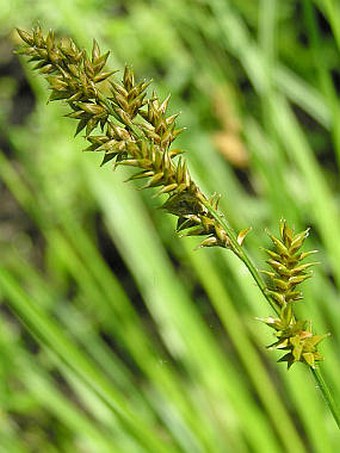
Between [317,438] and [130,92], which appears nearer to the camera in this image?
[130,92]

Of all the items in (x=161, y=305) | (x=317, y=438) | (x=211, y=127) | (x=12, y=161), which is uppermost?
(x=12, y=161)

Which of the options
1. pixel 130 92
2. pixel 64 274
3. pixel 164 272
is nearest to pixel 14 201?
pixel 64 274

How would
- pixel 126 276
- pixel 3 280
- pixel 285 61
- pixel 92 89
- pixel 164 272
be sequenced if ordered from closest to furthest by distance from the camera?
1. pixel 92 89
2. pixel 3 280
3. pixel 164 272
4. pixel 285 61
5. pixel 126 276

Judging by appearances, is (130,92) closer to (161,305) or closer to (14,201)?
(161,305)

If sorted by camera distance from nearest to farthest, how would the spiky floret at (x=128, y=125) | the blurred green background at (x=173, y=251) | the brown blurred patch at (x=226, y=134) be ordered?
the spiky floret at (x=128, y=125), the blurred green background at (x=173, y=251), the brown blurred patch at (x=226, y=134)

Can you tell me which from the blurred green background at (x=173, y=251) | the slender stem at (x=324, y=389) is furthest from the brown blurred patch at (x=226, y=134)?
the slender stem at (x=324, y=389)

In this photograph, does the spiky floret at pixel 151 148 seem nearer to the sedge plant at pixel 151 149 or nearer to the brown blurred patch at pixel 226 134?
the sedge plant at pixel 151 149
